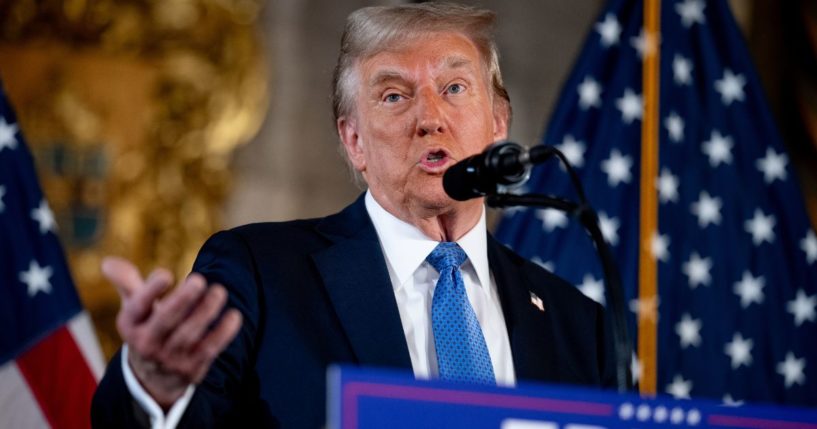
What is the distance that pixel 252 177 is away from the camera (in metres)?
4.22

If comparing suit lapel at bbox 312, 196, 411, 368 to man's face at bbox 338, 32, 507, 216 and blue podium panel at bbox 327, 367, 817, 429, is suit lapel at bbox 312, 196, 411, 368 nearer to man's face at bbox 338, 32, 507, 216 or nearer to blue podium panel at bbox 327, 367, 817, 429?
man's face at bbox 338, 32, 507, 216

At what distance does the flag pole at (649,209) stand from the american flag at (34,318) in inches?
83.0

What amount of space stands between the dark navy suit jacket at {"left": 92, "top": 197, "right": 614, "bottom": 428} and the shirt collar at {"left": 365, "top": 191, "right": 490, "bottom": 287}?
33mm

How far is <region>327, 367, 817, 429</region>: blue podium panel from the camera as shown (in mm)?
1263

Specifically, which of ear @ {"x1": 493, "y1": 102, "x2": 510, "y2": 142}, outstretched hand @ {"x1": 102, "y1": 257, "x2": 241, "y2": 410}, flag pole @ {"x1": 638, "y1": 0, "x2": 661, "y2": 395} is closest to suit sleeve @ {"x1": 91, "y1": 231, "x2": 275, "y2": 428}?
outstretched hand @ {"x1": 102, "y1": 257, "x2": 241, "y2": 410}

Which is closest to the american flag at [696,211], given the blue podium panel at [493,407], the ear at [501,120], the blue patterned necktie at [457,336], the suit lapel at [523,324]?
the ear at [501,120]

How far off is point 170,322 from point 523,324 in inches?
43.6

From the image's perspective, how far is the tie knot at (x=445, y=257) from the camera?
2.35 m

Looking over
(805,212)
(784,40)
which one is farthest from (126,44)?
(784,40)

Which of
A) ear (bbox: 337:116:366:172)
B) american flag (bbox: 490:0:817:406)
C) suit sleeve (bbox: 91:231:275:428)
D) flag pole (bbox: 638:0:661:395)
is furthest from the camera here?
american flag (bbox: 490:0:817:406)

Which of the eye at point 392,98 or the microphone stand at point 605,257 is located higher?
the eye at point 392,98

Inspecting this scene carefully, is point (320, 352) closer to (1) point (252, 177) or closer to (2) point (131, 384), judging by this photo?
(2) point (131, 384)

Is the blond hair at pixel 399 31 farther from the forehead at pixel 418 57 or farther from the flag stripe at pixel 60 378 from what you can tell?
the flag stripe at pixel 60 378

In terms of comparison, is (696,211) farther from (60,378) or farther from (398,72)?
(60,378)
